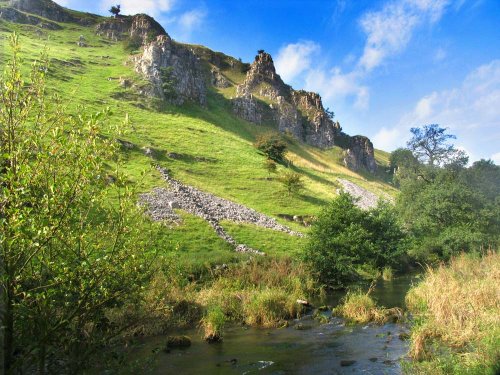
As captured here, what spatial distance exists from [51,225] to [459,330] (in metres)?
12.9

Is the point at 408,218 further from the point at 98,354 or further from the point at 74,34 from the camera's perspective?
the point at 74,34

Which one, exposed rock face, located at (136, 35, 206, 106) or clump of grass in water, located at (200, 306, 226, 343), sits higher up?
exposed rock face, located at (136, 35, 206, 106)

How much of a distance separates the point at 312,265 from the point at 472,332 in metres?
20.3

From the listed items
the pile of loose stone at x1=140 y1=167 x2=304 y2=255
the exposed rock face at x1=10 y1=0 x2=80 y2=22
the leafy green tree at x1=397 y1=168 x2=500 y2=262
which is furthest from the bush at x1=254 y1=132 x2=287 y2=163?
the exposed rock face at x1=10 y1=0 x2=80 y2=22

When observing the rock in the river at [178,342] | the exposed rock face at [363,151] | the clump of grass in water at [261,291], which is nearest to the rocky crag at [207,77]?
the exposed rock face at [363,151]

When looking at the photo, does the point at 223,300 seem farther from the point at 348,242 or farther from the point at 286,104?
the point at 286,104

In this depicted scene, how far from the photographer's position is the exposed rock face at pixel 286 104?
465ft

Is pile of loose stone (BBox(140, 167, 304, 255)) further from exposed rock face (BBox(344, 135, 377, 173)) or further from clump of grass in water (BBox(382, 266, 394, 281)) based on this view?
exposed rock face (BBox(344, 135, 377, 173))

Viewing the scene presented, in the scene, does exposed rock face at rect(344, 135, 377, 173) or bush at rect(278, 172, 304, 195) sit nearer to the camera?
bush at rect(278, 172, 304, 195)

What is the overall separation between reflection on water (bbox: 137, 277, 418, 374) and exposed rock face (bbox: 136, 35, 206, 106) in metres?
90.9

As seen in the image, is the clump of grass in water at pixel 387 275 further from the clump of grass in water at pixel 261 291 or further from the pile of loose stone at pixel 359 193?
the pile of loose stone at pixel 359 193

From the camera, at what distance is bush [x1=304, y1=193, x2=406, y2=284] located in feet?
109

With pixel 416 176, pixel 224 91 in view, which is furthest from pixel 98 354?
pixel 224 91

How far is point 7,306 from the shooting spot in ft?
22.6
